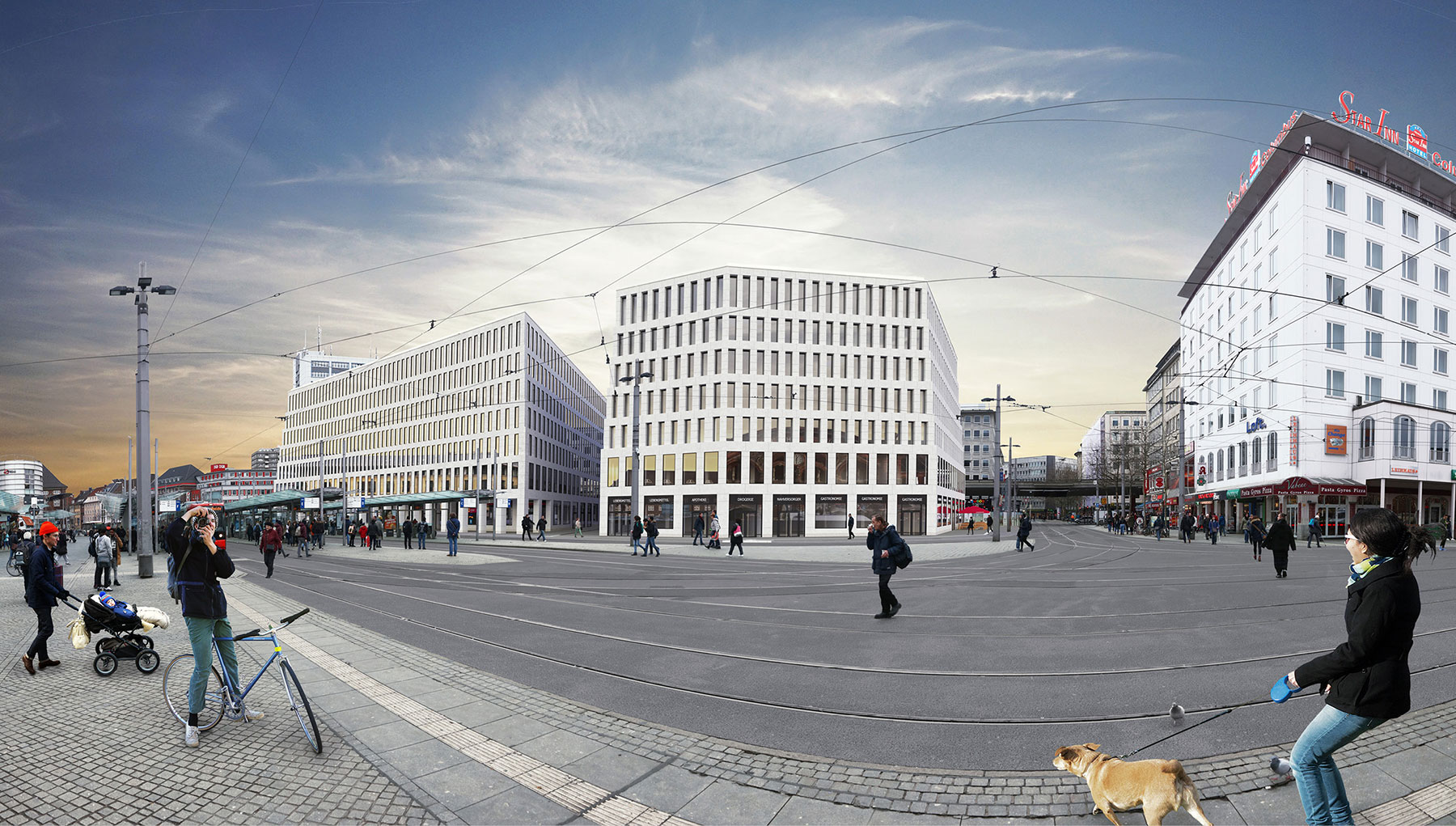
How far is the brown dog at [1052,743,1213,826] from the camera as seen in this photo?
4207 millimetres

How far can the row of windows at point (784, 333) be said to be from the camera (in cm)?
Answer: 6450

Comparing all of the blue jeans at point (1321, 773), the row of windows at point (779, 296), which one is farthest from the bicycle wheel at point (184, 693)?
the row of windows at point (779, 296)

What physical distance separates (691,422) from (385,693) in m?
57.8

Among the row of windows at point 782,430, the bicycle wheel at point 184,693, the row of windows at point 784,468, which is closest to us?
the bicycle wheel at point 184,693

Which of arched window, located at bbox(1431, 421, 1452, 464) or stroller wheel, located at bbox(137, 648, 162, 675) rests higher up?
arched window, located at bbox(1431, 421, 1452, 464)

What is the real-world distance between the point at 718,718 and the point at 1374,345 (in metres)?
55.2

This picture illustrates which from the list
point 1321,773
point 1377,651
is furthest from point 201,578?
point 1377,651

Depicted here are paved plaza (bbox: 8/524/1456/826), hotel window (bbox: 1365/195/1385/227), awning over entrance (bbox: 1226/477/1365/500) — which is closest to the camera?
paved plaza (bbox: 8/524/1456/826)

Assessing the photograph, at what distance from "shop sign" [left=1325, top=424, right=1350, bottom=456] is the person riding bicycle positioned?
54721mm

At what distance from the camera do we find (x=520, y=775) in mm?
5391

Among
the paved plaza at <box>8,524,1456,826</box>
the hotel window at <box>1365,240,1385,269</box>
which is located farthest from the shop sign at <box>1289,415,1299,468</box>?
the paved plaza at <box>8,524,1456,826</box>

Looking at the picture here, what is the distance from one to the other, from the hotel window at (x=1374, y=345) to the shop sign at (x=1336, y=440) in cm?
473

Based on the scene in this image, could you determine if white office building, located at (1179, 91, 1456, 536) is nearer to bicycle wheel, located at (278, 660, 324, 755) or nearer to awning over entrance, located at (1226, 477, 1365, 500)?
awning over entrance, located at (1226, 477, 1365, 500)

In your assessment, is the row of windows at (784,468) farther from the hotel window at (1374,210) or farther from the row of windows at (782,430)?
the hotel window at (1374,210)
